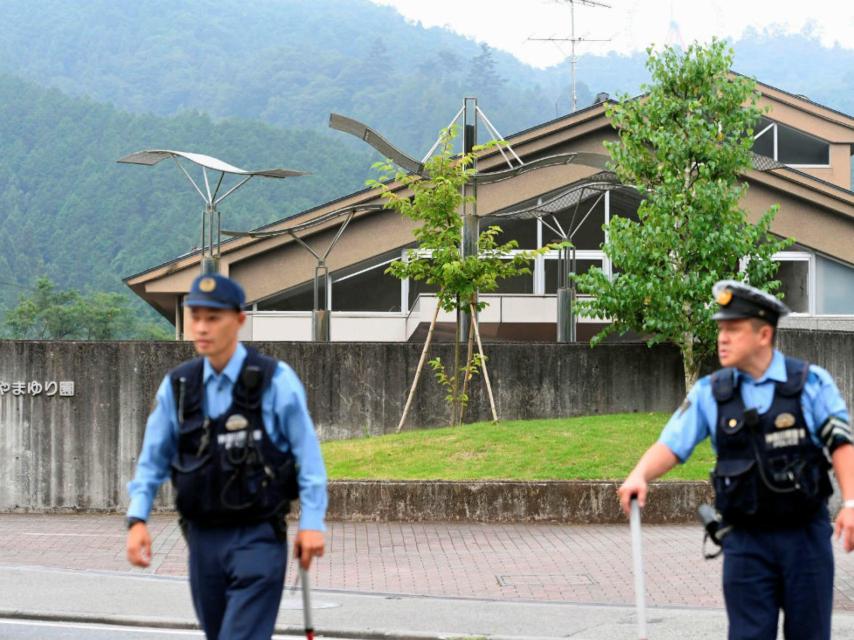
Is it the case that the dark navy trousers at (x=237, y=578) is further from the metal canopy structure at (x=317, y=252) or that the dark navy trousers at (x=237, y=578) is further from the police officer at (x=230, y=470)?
the metal canopy structure at (x=317, y=252)

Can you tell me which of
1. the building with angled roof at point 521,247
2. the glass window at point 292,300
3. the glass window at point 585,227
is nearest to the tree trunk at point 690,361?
the building with angled roof at point 521,247

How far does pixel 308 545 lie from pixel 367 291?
24.6 m

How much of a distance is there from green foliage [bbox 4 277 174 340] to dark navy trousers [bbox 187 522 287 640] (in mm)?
58704

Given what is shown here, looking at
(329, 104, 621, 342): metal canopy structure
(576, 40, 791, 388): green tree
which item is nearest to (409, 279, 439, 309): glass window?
(329, 104, 621, 342): metal canopy structure

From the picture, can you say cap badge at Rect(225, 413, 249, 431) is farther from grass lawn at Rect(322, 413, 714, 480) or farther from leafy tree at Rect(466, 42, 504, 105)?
leafy tree at Rect(466, 42, 504, 105)

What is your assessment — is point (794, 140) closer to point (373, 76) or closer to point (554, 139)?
point (554, 139)

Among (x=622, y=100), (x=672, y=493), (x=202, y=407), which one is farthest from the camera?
(x=622, y=100)

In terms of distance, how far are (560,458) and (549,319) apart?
1227 centimetres

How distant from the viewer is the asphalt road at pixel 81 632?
31.7ft

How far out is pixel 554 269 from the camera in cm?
3039

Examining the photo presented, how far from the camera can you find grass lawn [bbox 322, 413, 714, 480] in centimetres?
1714

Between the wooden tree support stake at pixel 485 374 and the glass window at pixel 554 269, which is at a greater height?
the glass window at pixel 554 269

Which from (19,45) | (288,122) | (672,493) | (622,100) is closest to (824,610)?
(672,493)

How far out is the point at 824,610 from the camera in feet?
18.5
